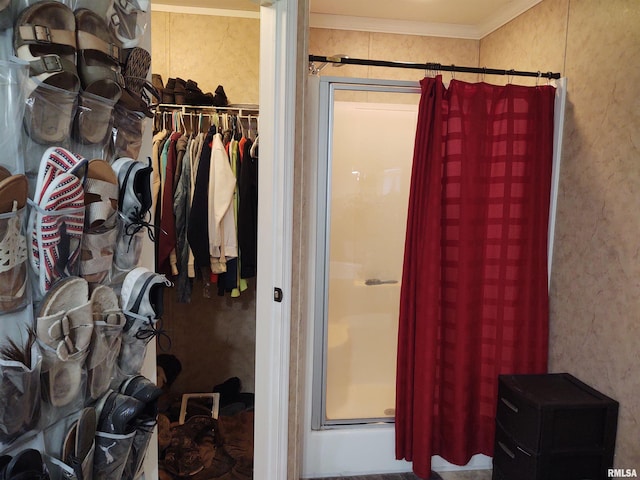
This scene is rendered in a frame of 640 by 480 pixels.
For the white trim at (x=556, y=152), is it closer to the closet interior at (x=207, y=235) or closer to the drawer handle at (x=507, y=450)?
the drawer handle at (x=507, y=450)

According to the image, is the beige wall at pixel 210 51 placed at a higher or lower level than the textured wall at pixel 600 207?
higher

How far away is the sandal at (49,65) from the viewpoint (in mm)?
616

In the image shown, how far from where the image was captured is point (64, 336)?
0.67 metres

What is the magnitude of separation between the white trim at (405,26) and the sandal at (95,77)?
2.29 m

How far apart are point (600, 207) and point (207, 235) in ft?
5.95

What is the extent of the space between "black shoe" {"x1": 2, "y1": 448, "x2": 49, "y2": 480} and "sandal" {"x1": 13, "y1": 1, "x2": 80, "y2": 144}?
18.7 inches

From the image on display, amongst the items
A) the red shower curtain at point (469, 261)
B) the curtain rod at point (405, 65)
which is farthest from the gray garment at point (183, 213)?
the red shower curtain at point (469, 261)

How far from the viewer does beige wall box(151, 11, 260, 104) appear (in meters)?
2.62

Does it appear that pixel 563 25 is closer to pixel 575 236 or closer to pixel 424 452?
pixel 575 236

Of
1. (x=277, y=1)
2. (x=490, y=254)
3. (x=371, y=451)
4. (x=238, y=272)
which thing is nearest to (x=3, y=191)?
(x=277, y=1)

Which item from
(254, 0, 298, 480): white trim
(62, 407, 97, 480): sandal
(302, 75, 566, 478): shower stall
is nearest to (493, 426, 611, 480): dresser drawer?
(302, 75, 566, 478): shower stall

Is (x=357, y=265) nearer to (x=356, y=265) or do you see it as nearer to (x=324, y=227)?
(x=356, y=265)

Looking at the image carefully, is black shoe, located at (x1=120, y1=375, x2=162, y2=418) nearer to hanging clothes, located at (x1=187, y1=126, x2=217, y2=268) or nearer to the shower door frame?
the shower door frame

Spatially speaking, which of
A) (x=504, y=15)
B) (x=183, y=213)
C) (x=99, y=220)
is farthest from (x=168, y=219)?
(x=504, y=15)
